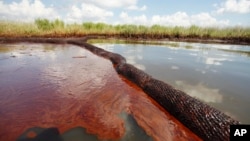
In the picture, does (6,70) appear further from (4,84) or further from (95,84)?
(95,84)

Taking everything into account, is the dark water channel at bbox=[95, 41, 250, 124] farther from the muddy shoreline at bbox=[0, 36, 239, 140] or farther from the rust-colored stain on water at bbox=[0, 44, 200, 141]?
the rust-colored stain on water at bbox=[0, 44, 200, 141]

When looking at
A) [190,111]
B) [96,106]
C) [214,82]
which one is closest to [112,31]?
[214,82]

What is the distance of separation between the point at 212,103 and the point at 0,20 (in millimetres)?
19225

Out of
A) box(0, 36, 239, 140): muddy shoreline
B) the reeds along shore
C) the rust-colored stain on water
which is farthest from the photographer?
the reeds along shore

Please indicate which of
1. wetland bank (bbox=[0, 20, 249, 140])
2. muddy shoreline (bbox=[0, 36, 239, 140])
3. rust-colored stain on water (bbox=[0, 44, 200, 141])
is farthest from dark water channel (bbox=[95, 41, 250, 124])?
rust-colored stain on water (bbox=[0, 44, 200, 141])

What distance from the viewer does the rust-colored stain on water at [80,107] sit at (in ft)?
9.02

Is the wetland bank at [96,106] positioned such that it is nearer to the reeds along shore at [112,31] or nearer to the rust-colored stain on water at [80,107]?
the rust-colored stain on water at [80,107]

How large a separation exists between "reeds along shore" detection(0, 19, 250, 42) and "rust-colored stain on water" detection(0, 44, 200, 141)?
12343 millimetres

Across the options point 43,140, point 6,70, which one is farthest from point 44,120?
point 6,70

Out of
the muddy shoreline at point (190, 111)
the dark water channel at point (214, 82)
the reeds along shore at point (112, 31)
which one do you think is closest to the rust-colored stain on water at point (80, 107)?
the muddy shoreline at point (190, 111)

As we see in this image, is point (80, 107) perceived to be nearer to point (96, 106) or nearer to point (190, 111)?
point (96, 106)

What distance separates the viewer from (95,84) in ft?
15.3

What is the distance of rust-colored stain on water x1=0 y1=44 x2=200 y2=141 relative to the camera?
275 cm

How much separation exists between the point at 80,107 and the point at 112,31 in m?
18.0
